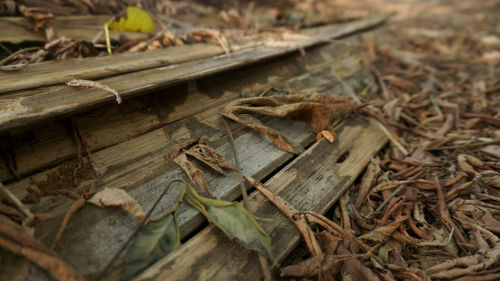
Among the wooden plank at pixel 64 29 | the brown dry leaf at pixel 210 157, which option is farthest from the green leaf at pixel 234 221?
the wooden plank at pixel 64 29

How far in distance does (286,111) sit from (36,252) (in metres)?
1.14

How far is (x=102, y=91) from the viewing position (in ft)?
3.51

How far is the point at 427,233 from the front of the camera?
1225 mm

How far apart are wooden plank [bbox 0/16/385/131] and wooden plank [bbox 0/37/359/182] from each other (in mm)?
87

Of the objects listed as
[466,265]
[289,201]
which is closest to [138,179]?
[289,201]

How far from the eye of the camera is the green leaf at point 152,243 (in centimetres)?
83

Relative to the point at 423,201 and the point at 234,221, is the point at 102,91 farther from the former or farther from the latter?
the point at 423,201

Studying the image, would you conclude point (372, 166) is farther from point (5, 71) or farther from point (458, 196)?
point (5, 71)

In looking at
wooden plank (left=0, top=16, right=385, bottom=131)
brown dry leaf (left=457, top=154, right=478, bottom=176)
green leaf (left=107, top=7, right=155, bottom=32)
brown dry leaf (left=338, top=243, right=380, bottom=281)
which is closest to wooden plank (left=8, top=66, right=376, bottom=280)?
wooden plank (left=0, top=16, right=385, bottom=131)

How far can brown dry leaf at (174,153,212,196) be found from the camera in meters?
1.07

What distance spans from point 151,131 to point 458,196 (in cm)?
162

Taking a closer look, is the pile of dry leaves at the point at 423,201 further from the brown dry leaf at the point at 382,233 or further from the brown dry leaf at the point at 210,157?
the brown dry leaf at the point at 210,157

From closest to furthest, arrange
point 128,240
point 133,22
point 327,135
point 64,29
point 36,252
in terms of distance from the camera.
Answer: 1. point 36,252
2. point 128,240
3. point 327,135
4. point 64,29
5. point 133,22

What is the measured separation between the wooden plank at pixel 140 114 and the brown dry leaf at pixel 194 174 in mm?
273
